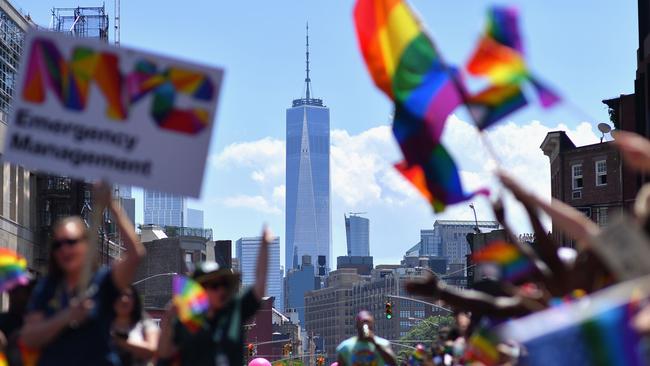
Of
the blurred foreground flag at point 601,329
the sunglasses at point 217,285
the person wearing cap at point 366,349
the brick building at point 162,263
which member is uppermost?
the brick building at point 162,263

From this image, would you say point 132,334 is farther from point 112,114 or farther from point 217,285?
point 112,114

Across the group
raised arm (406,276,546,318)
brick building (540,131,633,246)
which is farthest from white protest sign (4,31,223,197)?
brick building (540,131,633,246)

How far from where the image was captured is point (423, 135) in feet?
35.3

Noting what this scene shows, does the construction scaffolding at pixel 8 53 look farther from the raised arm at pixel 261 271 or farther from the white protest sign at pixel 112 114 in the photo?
the white protest sign at pixel 112 114

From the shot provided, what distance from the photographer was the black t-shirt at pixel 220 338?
9711mm

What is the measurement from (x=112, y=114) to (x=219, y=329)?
1.57 meters

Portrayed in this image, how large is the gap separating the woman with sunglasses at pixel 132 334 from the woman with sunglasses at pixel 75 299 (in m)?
1.69

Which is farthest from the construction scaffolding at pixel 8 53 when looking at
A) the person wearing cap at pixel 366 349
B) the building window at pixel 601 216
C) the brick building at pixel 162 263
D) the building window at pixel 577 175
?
the person wearing cap at pixel 366 349

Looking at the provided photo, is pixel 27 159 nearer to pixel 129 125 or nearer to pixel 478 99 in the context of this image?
pixel 129 125

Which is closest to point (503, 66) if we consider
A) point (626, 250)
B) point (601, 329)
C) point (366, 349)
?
point (626, 250)

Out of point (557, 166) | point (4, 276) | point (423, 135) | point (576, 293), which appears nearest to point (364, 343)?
point (423, 135)

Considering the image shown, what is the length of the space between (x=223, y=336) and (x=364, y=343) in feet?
17.1

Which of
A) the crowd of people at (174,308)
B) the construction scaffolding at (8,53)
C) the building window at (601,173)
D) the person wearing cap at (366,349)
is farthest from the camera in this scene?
the building window at (601,173)

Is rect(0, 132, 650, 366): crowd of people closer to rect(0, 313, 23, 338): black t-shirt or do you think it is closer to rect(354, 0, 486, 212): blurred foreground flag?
rect(0, 313, 23, 338): black t-shirt
